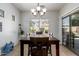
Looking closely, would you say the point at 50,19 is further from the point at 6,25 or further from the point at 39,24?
the point at 6,25

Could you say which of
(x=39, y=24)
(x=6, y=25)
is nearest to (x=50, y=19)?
(x=39, y=24)

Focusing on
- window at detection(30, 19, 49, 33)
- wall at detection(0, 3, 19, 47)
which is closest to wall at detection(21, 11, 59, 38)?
window at detection(30, 19, 49, 33)

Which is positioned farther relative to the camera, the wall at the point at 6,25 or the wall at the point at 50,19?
the wall at the point at 50,19

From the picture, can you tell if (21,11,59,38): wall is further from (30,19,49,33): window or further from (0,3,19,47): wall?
(0,3,19,47): wall

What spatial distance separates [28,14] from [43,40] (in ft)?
12.3

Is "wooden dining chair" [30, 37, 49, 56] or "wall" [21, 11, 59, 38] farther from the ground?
"wall" [21, 11, 59, 38]

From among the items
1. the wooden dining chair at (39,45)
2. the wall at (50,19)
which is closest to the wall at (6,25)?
the wooden dining chair at (39,45)

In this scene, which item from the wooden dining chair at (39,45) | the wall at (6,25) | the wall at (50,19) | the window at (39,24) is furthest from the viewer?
the wall at (50,19)

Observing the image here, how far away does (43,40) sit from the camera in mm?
2635

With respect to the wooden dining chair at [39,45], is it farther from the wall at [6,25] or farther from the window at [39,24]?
the window at [39,24]

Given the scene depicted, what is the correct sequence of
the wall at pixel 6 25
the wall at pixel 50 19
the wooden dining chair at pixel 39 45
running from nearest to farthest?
the wooden dining chair at pixel 39 45, the wall at pixel 6 25, the wall at pixel 50 19

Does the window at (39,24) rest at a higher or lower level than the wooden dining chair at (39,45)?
higher

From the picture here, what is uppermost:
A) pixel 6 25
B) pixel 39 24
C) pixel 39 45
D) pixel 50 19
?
pixel 50 19

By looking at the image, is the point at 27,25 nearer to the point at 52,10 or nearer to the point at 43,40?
the point at 52,10
